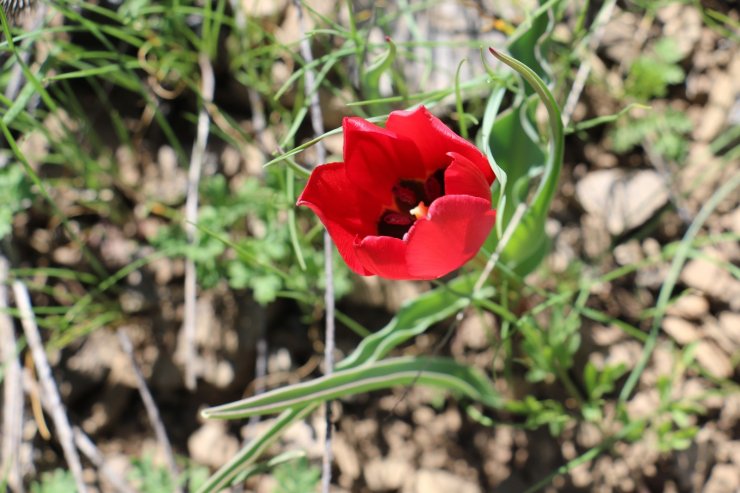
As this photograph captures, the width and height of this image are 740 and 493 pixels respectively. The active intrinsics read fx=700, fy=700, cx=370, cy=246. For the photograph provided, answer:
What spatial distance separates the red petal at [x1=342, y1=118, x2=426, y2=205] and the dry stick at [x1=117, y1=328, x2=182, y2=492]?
37.8 inches

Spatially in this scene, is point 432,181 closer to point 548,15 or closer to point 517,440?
point 548,15

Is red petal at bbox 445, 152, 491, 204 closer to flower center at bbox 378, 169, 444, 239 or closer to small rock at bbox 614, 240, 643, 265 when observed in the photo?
flower center at bbox 378, 169, 444, 239

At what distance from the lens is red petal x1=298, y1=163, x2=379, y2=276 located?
48.6 inches

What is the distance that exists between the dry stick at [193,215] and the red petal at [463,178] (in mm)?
1051

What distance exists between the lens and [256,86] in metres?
2.08

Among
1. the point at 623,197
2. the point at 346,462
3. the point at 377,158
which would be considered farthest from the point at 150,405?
the point at 623,197

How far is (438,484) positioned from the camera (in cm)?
205

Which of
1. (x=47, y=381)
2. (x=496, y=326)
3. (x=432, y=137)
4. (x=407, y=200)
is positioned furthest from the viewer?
(x=496, y=326)

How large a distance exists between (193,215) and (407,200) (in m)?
0.84

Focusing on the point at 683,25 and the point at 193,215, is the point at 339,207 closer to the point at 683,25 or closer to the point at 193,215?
the point at 193,215

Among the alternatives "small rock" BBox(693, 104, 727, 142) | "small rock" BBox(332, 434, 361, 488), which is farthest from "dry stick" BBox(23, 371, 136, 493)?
"small rock" BBox(693, 104, 727, 142)

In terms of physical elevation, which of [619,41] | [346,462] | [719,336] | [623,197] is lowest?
[346,462]

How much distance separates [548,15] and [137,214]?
1488mm

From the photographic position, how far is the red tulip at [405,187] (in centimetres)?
118
